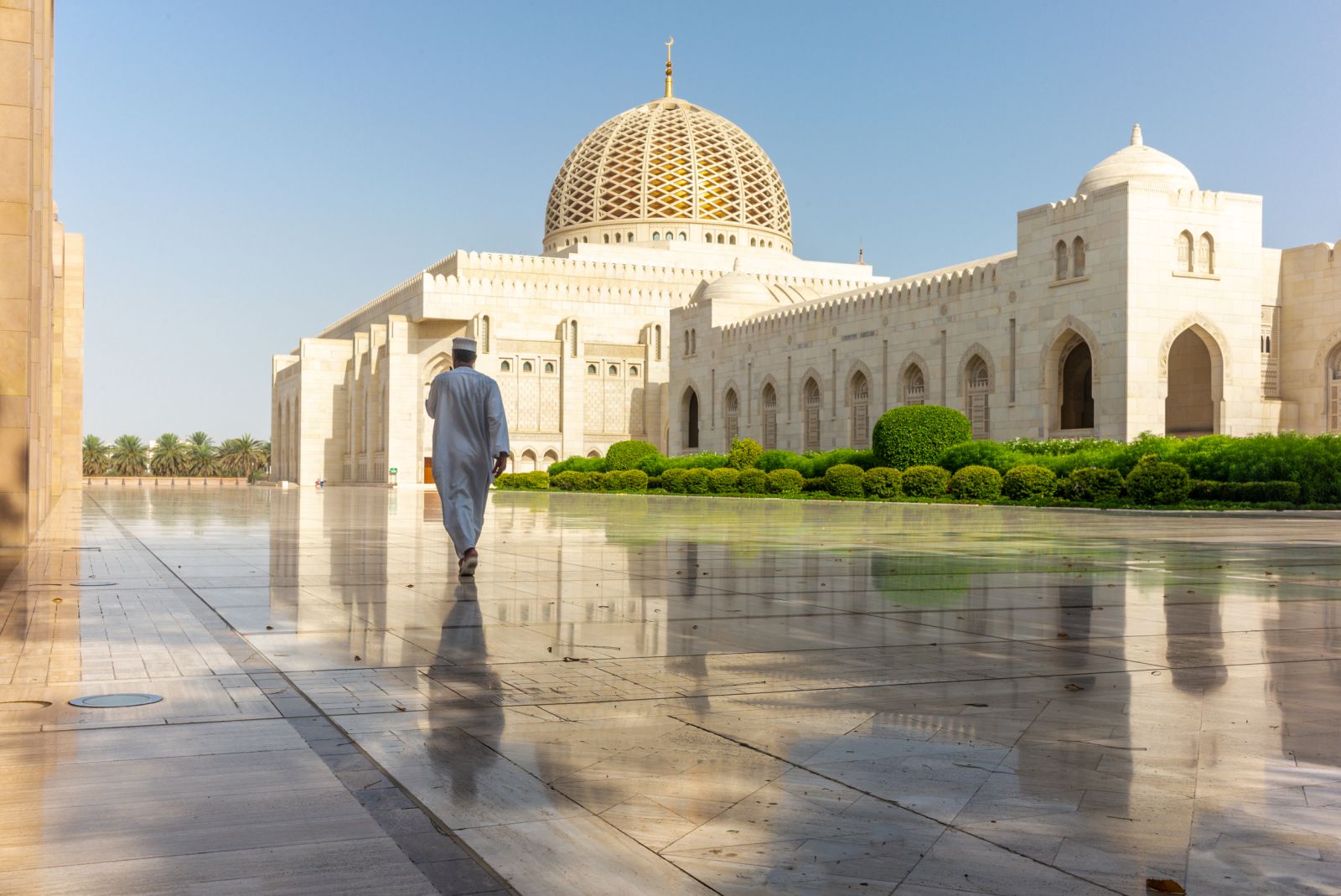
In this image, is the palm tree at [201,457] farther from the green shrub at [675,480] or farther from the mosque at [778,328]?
the green shrub at [675,480]

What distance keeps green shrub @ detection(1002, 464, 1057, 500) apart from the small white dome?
8779mm

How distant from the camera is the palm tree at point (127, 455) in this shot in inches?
3068

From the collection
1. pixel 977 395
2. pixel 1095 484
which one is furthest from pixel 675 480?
pixel 1095 484

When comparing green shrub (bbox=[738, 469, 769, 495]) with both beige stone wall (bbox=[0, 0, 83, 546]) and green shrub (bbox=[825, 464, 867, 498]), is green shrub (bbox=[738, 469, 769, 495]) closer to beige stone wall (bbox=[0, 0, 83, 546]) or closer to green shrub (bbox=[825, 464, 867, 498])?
green shrub (bbox=[825, 464, 867, 498])

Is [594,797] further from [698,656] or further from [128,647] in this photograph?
[128,647]

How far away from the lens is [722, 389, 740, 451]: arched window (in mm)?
45291

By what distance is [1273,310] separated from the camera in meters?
30.1

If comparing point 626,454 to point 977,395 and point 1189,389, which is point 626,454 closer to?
point 977,395

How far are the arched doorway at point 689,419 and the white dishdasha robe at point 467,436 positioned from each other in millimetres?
40096

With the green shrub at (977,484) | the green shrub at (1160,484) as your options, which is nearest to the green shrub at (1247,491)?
the green shrub at (1160,484)

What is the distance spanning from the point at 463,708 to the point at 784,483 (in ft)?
85.4

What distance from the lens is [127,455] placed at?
7806 cm

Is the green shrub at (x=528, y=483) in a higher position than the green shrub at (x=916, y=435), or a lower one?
lower

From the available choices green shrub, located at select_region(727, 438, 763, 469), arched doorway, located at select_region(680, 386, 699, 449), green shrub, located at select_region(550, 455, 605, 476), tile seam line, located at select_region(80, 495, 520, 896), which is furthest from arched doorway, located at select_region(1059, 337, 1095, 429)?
tile seam line, located at select_region(80, 495, 520, 896)
